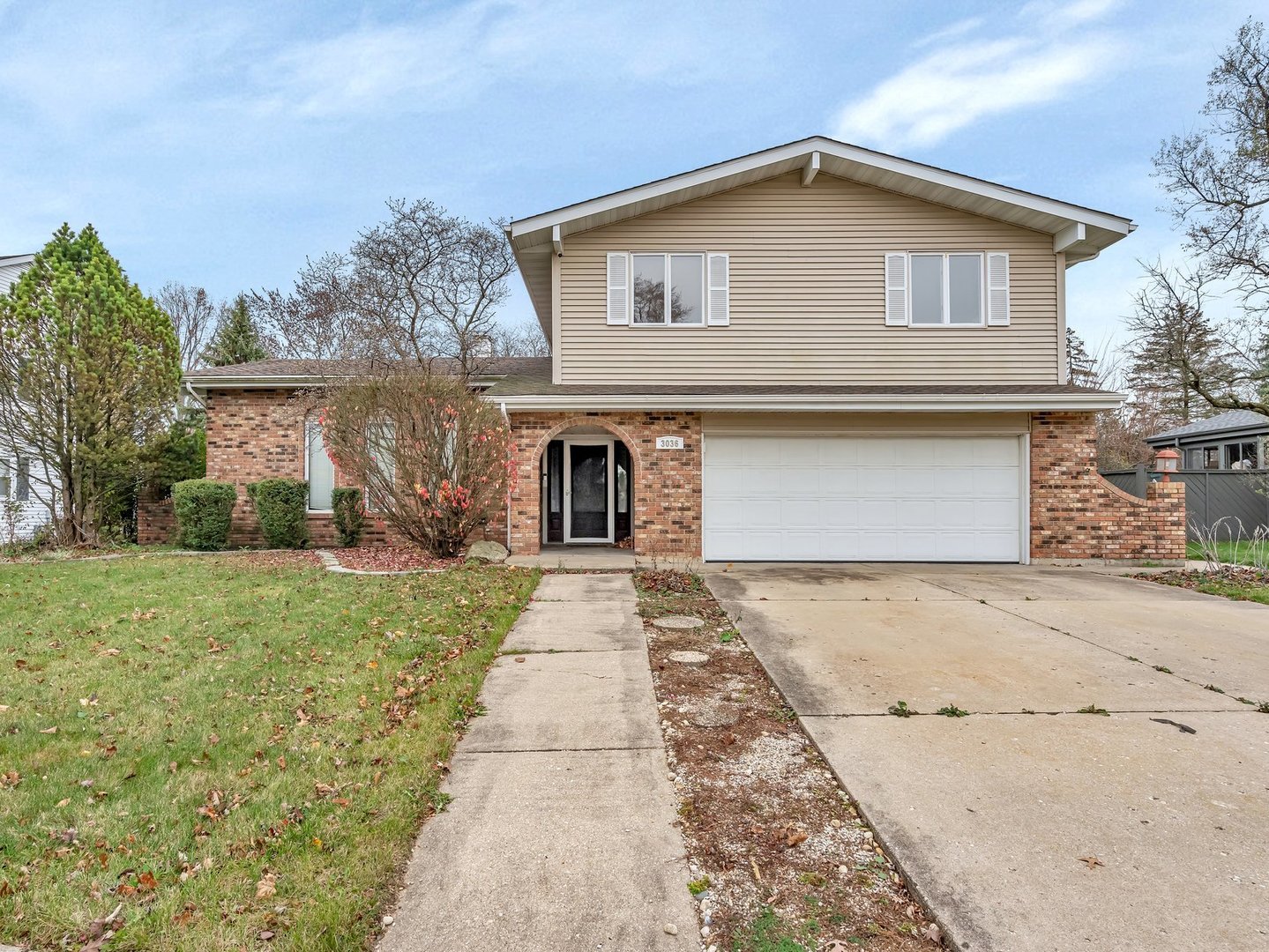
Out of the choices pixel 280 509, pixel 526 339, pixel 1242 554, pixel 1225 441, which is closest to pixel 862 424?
pixel 1242 554

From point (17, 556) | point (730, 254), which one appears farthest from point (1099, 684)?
point (17, 556)

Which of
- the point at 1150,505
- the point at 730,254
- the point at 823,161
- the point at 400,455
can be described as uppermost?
the point at 823,161

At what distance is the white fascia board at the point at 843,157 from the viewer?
10.5m

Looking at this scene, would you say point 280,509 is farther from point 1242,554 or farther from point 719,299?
point 1242,554

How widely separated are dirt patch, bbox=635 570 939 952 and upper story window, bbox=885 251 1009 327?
28.2ft

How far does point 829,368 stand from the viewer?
11.1 m

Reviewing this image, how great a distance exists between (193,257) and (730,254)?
1225 inches

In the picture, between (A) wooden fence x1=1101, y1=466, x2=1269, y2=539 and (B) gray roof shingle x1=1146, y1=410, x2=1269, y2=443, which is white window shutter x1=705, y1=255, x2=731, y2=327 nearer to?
(A) wooden fence x1=1101, y1=466, x2=1269, y2=539

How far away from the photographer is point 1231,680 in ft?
15.2

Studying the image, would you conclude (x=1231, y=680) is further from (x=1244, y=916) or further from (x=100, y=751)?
(x=100, y=751)

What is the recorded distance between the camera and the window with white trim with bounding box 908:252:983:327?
11.1m

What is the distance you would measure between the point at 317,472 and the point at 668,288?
300 inches

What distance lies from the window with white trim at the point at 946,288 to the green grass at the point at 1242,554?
5197mm

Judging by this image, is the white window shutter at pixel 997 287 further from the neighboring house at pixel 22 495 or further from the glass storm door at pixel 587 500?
the neighboring house at pixel 22 495
